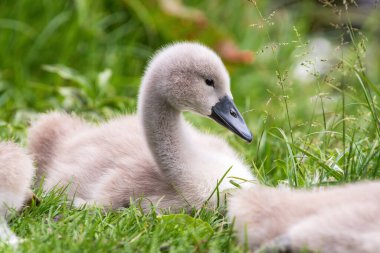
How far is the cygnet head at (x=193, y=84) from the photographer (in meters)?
3.89

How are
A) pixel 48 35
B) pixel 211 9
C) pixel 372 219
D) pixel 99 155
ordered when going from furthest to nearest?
pixel 211 9
pixel 48 35
pixel 99 155
pixel 372 219

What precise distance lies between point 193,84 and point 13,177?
3.16 ft

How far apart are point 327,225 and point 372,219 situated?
14cm

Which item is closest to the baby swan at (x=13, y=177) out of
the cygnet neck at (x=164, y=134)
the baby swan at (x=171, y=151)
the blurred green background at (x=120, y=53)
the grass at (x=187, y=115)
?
the grass at (x=187, y=115)

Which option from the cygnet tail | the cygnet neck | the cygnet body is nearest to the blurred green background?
the cygnet tail

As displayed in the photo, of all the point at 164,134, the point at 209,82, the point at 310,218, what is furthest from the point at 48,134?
the point at 310,218

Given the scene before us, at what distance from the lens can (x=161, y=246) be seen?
300cm

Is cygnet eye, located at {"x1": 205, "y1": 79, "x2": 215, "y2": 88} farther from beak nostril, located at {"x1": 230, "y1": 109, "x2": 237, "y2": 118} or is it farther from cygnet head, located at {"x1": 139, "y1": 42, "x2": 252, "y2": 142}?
beak nostril, located at {"x1": 230, "y1": 109, "x2": 237, "y2": 118}

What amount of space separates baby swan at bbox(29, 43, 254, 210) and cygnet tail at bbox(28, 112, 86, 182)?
16.2 inches

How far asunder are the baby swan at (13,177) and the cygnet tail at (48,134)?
92 centimetres

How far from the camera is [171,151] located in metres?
3.84

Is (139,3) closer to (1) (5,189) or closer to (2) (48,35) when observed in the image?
(2) (48,35)

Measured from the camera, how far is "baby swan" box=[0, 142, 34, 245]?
11.3 ft

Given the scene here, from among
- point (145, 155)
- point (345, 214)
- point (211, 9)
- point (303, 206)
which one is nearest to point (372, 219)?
point (345, 214)
